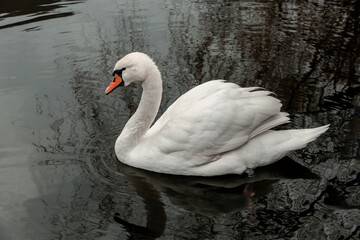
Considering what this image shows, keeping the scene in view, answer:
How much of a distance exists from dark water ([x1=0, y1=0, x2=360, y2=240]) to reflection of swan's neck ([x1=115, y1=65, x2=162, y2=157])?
0.27 metres

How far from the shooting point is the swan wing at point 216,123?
5.93 m

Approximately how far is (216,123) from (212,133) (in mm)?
123

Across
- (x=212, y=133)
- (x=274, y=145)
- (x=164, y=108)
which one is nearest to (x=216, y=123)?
(x=212, y=133)

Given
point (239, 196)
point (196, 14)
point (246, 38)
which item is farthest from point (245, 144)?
point (196, 14)

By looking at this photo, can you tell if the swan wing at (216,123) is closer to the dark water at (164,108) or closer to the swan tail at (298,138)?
the swan tail at (298,138)

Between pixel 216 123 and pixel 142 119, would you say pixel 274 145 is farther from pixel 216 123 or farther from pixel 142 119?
pixel 142 119

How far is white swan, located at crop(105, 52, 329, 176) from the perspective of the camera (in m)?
5.95

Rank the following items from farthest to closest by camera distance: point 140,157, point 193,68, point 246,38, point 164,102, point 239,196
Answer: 1. point 246,38
2. point 193,68
3. point 164,102
4. point 140,157
5. point 239,196

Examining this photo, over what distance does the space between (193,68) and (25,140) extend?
3040mm

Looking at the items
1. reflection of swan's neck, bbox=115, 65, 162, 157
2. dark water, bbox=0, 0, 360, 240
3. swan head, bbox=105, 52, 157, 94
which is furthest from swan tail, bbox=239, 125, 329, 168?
swan head, bbox=105, 52, 157, 94

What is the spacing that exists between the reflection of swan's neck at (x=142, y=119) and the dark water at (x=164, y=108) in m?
0.27

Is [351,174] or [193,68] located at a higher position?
[193,68]

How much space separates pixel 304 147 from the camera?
21.6 ft

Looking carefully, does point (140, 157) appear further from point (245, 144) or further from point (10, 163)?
point (10, 163)
